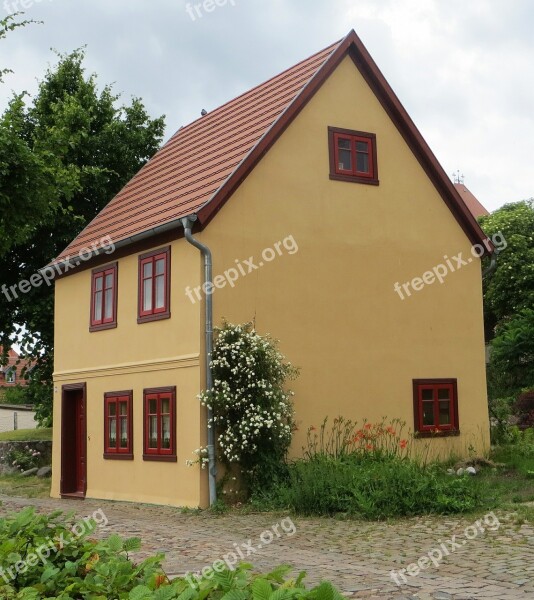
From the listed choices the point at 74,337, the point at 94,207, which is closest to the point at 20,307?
the point at 94,207

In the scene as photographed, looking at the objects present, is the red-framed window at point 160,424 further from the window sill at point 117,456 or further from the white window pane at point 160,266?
the white window pane at point 160,266

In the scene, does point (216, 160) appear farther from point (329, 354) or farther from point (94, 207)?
point (94, 207)

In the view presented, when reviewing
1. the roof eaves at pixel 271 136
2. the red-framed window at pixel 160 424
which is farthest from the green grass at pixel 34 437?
the roof eaves at pixel 271 136

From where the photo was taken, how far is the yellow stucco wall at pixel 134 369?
1608 centimetres

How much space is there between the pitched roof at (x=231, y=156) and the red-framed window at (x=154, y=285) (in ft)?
1.67

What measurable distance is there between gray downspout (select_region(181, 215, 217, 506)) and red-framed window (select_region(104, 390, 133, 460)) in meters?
2.84

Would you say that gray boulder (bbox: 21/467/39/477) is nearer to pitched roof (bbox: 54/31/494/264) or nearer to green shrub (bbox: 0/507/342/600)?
pitched roof (bbox: 54/31/494/264)

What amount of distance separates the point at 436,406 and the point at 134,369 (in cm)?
600

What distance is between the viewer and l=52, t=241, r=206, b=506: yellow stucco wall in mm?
16078

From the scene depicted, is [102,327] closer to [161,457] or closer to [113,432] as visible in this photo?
[113,432]

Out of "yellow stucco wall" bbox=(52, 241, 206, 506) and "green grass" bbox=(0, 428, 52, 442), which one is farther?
"green grass" bbox=(0, 428, 52, 442)

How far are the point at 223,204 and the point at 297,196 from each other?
1613mm

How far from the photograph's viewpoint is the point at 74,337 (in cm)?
2022

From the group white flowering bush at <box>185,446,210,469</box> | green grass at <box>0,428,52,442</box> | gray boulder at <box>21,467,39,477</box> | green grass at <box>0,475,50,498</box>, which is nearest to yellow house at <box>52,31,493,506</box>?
white flowering bush at <box>185,446,210,469</box>
